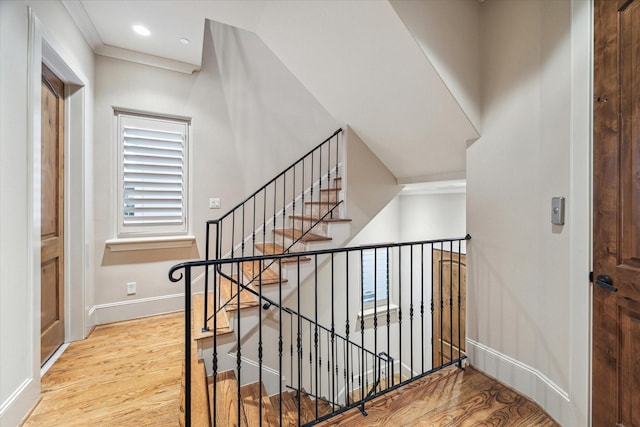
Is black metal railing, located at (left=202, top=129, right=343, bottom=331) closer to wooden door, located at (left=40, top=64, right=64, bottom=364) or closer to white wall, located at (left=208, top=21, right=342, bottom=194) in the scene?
white wall, located at (left=208, top=21, right=342, bottom=194)

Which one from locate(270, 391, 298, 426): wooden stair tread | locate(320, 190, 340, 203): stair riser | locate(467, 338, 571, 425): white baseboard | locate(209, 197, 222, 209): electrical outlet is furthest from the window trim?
locate(467, 338, 571, 425): white baseboard

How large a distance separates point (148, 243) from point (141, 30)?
2.07m

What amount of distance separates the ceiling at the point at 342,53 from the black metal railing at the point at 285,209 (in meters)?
0.76

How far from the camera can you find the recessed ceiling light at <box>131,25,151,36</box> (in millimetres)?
2598

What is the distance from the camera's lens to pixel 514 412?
1763mm

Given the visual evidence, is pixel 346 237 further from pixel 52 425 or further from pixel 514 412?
pixel 52 425

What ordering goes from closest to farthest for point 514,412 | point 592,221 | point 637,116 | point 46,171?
point 637,116 < point 592,221 < point 514,412 < point 46,171

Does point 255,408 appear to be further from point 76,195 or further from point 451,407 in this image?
point 76,195

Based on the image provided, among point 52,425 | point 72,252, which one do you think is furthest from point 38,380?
point 72,252

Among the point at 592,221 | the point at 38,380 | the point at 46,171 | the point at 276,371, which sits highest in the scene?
the point at 46,171

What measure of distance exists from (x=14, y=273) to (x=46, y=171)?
101cm

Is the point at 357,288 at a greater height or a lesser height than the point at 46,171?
lesser

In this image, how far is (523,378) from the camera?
75.7 inches

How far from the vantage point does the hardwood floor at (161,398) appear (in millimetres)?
1688
